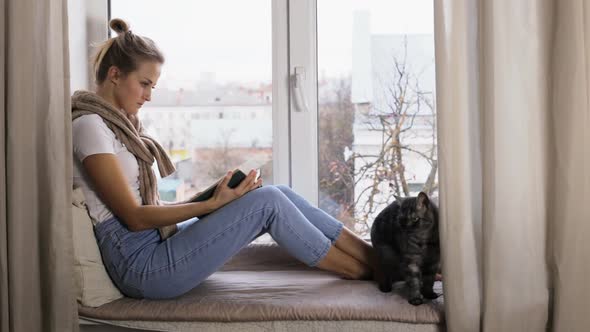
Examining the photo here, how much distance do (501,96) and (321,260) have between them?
0.75 meters

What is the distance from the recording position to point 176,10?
2588mm

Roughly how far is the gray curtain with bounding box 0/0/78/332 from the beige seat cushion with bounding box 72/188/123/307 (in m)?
0.05

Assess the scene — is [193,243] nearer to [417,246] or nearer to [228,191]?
[228,191]

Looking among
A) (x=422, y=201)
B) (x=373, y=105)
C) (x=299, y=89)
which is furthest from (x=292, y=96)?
(x=422, y=201)

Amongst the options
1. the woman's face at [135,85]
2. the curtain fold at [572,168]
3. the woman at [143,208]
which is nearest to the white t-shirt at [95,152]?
the woman at [143,208]

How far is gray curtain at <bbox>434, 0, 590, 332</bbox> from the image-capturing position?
175 cm

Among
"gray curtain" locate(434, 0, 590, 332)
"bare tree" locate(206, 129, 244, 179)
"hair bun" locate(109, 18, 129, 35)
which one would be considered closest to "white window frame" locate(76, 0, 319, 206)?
"bare tree" locate(206, 129, 244, 179)

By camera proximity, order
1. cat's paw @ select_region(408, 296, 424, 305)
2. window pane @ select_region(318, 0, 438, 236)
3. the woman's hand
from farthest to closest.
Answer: window pane @ select_region(318, 0, 438, 236) < the woman's hand < cat's paw @ select_region(408, 296, 424, 305)

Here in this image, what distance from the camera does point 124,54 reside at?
2047 millimetres

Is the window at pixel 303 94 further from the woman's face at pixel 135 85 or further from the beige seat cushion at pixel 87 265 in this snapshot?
the beige seat cushion at pixel 87 265

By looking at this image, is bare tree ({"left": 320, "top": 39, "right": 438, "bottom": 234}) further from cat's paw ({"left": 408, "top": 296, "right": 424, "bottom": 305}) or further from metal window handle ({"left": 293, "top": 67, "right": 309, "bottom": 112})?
cat's paw ({"left": 408, "top": 296, "right": 424, "bottom": 305})

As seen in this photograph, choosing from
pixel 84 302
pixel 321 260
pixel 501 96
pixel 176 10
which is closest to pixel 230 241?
pixel 321 260

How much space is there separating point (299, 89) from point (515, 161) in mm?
966

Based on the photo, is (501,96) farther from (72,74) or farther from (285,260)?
(72,74)
